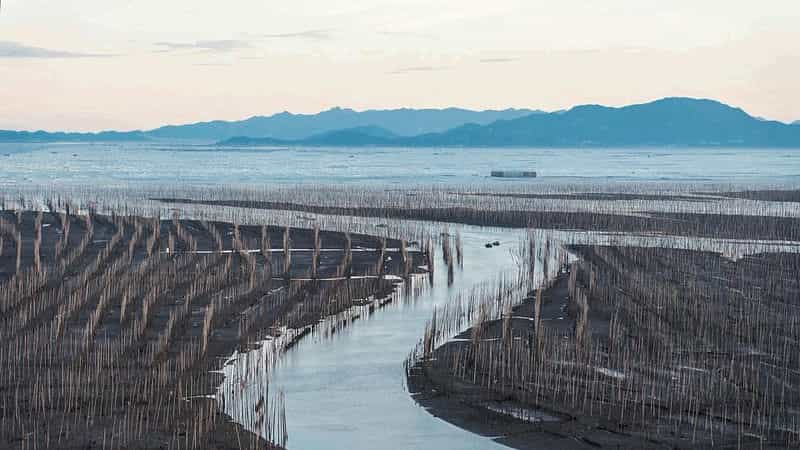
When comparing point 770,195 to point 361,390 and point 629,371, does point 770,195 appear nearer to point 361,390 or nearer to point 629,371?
point 629,371

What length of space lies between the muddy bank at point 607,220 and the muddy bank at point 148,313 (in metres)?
9.43

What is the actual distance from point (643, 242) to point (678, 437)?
22306mm

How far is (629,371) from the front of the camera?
51.1 feet

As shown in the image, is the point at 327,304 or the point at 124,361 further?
the point at 327,304

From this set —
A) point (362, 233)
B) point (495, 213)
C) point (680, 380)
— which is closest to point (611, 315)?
point (680, 380)

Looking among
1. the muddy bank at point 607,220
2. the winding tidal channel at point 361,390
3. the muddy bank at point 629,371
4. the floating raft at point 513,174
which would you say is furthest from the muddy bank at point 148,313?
the floating raft at point 513,174

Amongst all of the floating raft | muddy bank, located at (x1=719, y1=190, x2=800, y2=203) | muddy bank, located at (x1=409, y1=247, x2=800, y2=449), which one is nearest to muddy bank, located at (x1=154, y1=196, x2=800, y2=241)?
muddy bank, located at (x1=719, y1=190, x2=800, y2=203)

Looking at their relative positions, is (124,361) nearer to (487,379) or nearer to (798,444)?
(487,379)

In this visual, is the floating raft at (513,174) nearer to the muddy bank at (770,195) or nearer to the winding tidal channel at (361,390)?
the muddy bank at (770,195)

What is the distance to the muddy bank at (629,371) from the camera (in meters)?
12.8

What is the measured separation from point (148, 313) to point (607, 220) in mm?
26259

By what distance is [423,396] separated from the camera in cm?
1466

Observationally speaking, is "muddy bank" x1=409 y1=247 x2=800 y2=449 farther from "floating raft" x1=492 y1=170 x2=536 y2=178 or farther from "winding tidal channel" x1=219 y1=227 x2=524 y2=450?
"floating raft" x1=492 y1=170 x2=536 y2=178

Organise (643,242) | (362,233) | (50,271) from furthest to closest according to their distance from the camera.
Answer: (362,233)
(643,242)
(50,271)
